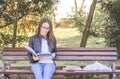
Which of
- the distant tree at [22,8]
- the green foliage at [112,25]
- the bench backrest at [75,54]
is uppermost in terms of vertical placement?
the distant tree at [22,8]

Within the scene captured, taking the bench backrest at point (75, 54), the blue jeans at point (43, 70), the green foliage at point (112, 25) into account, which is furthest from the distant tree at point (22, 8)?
the blue jeans at point (43, 70)

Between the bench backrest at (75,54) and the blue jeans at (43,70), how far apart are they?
726mm

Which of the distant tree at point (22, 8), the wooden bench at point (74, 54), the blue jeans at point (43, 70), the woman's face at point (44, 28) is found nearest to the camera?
the blue jeans at point (43, 70)

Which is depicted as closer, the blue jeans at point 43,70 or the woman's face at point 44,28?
the blue jeans at point 43,70

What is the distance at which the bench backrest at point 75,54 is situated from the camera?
26.9 feet

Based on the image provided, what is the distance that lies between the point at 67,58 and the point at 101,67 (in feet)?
2.54

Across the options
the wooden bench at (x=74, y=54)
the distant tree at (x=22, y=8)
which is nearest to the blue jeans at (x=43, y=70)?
the wooden bench at (x=74, y=54)

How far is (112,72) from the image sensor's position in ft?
25.0

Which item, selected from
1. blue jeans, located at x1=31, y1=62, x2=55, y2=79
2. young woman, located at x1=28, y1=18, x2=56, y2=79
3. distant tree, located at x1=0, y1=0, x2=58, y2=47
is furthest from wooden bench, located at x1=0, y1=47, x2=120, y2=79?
distant tree, located at x1=0, y1=0, x2=58, y2=47

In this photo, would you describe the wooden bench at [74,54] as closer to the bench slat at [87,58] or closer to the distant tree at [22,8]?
the bench slat at [87,58]

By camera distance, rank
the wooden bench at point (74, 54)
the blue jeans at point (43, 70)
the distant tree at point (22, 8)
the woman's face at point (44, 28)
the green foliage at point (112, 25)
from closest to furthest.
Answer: the blue jeans at point (43, 70), the woman's face at point (44, 28), the wooden bench at point (74, 54), the green foliage at point (112, 25), the distant tree at point (22, 8)

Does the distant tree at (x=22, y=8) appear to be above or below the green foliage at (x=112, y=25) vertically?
above

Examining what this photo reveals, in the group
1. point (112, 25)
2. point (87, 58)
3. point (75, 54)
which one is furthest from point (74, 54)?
point (112, 25)

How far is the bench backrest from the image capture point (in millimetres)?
8203
